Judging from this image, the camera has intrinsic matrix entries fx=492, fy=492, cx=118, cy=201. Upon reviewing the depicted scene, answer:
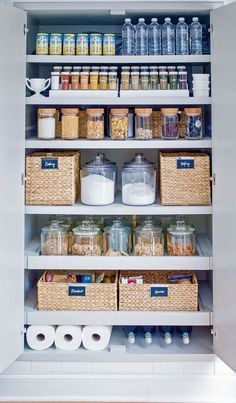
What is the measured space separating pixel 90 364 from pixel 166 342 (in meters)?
0.38

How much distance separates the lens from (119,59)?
2307 millimetres

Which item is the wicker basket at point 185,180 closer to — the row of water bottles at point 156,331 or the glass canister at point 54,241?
the glass canister at point 54,241

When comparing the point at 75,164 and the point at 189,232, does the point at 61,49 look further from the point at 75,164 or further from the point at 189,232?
the point at 189,232

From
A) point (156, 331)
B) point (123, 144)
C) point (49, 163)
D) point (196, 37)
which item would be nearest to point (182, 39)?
point (196, 37)

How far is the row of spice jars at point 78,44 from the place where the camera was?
234cm

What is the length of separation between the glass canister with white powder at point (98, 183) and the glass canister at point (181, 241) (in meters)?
0.34

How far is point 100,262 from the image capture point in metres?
2.33

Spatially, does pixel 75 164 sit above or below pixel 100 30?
below

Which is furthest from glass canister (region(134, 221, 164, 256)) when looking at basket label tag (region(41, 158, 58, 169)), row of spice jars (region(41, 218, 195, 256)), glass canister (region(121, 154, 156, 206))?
basket label tag (region(41, 158, 58, 169))

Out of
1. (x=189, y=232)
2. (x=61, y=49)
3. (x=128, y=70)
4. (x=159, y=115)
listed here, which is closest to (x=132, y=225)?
(x=189, y=232)

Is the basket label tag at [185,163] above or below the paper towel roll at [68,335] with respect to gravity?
above

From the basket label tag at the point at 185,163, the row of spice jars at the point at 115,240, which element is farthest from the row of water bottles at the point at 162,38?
the row of spice jars at the point at 115,240

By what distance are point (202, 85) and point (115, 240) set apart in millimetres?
857

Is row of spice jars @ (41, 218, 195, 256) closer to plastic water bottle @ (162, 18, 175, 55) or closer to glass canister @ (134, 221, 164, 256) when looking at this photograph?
glass canister @ (134, 221, 164, 256)
